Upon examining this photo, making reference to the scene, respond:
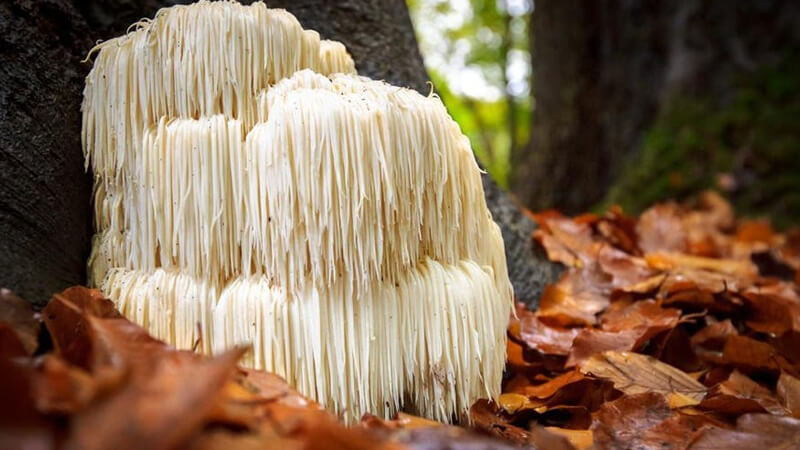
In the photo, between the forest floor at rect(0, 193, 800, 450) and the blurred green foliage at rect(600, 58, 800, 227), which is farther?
the blurred green foliage at rect(600, 58, 800, 227)

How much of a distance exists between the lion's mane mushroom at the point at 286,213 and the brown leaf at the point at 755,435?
60 cm

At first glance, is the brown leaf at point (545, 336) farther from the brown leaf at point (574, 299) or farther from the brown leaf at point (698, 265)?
the brown leaf at point (698, 265)

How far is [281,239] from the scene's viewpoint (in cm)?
153

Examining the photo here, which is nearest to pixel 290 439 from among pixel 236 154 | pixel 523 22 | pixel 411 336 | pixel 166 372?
pixel 166 372

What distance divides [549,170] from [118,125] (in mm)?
6157

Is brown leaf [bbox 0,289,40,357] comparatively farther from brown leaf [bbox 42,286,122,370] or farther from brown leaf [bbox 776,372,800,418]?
brown leaf [bbox 776,372,800,418]

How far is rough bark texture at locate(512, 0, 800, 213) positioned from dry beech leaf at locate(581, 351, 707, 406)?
16.4ft

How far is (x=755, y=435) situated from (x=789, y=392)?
1.43 ft

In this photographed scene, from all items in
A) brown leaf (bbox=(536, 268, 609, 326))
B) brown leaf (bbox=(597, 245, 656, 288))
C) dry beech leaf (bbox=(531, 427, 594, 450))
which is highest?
brown leaf (bbox=(597, 245, 656, 288))

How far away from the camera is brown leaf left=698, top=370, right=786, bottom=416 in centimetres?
179

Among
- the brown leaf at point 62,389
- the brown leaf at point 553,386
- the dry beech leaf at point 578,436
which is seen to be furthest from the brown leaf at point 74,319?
the brown leaf at point 553,386

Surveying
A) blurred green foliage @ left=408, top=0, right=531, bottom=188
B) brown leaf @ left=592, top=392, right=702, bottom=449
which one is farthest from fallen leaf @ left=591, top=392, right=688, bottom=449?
blurred green foliage @ left=408, top=0, right=531, bottom=188

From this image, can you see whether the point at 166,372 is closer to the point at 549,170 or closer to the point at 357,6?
the point at 357,6

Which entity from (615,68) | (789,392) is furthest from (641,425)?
(615,68)
